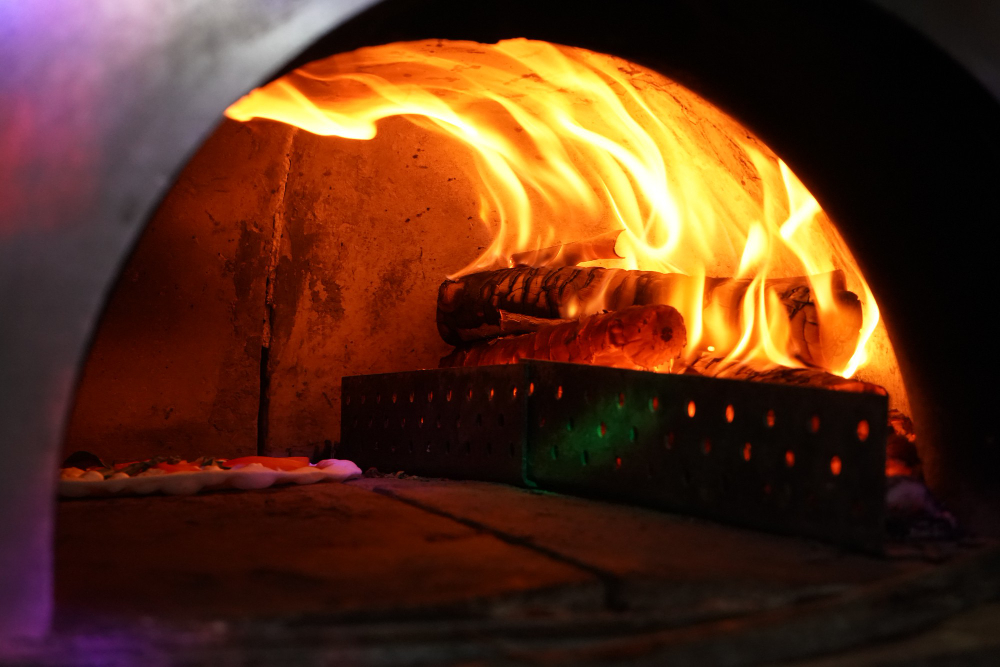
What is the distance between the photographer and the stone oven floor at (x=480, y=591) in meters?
1.06

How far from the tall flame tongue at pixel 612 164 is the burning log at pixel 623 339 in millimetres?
240

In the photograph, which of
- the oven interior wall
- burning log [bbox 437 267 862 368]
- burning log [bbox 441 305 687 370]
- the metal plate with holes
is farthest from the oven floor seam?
the oven interior wall

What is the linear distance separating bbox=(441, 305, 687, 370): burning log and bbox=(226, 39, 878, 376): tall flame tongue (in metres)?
0.24

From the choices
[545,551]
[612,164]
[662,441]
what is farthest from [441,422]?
[612,164]

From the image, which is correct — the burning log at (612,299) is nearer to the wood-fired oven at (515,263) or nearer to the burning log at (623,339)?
the wood-fired oven at (515,263)

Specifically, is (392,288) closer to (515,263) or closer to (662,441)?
(515,263)

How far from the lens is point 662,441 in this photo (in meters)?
1.87

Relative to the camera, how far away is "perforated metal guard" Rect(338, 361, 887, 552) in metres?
1.53

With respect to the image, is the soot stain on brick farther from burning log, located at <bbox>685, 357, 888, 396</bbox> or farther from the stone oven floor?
the stone oven floor

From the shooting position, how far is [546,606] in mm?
1202

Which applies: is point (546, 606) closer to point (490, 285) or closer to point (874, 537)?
point (874, 537)

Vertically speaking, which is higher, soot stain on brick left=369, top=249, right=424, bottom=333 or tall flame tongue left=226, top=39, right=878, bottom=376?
tall flame tongue left=226, top=39, right=878, bottom=376

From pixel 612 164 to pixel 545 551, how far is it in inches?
87.9

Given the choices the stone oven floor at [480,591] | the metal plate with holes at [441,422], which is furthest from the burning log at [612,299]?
the stone oven floor at [480,591]
